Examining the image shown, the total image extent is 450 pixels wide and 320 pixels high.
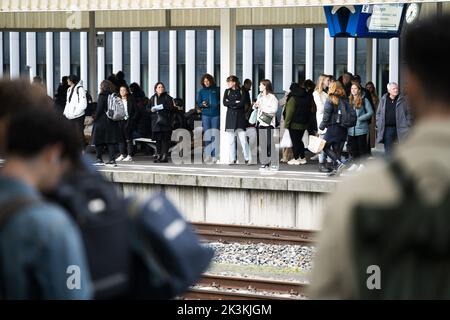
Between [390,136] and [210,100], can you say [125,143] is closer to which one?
[210,100]

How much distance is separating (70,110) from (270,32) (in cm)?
1915

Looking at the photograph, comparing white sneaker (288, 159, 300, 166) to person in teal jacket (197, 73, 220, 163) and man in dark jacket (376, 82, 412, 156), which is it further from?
man in dark jacket (376, 82, 412, 156)

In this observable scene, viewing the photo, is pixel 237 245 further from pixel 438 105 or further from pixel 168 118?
pixel 438 105

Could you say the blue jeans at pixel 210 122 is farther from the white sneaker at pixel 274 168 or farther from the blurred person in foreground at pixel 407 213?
the blurred person in foreground at pixel 407 213

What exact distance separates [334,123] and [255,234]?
10.3 ft

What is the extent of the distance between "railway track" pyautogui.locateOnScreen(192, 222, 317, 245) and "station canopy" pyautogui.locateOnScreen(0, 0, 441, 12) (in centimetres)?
426

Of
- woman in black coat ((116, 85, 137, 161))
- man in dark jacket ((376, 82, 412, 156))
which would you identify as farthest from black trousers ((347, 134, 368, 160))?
woman in black coat ((116, 85, 137, 161))

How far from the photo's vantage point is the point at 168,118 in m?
20.6

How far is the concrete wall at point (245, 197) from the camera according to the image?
16.8m

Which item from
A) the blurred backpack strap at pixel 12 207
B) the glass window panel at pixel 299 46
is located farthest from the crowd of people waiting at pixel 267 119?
the glass window panel at pixel 299 46

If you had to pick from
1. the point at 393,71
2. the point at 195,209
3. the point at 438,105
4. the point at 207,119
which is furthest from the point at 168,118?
the point at 438,105

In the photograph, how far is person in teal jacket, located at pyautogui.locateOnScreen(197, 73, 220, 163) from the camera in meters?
20.6

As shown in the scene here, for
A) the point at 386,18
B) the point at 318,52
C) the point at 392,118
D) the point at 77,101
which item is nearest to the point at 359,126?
the point at 392,118

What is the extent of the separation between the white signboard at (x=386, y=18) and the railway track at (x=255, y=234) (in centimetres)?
487
